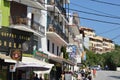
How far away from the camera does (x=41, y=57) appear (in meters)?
41.8

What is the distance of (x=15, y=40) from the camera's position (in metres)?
34.5

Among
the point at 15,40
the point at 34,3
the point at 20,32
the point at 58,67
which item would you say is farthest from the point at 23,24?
the point at 58,67

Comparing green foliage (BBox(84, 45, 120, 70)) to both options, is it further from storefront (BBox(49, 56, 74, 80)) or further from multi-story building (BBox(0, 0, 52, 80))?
multi-story building (BBox(0, 0, 52, 80))

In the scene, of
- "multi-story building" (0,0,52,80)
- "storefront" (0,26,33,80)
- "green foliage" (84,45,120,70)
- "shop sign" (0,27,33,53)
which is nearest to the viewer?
"storefront" (0,26,33,80)

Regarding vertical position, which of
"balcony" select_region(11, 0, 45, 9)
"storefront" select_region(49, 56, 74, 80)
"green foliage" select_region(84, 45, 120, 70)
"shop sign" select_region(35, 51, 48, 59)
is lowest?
"green foliage" select_region(84, 45, 120, 70)

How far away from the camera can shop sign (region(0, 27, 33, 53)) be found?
107 feet

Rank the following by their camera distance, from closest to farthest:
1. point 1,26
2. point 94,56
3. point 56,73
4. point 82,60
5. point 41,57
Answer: point 1,26 < point 41,57 < point 56,73 < point 82,60 < point 94,56

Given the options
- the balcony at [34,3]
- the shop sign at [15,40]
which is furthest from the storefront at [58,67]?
the balcony at [34,3]

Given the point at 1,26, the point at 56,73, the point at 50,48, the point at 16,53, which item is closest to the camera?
the point at 16,53

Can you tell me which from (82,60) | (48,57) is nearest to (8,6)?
(48,57)

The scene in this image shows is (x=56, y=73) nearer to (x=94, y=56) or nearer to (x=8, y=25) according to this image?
(x=8, y=25)

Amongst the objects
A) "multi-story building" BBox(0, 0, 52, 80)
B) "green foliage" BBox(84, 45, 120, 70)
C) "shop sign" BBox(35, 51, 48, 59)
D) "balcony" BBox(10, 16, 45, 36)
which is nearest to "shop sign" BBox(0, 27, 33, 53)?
"multi-story building" BBox(0, 0, 52, 80)

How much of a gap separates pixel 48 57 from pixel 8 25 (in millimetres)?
11996

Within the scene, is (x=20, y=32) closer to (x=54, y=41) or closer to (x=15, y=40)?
(x=15, y=40)
